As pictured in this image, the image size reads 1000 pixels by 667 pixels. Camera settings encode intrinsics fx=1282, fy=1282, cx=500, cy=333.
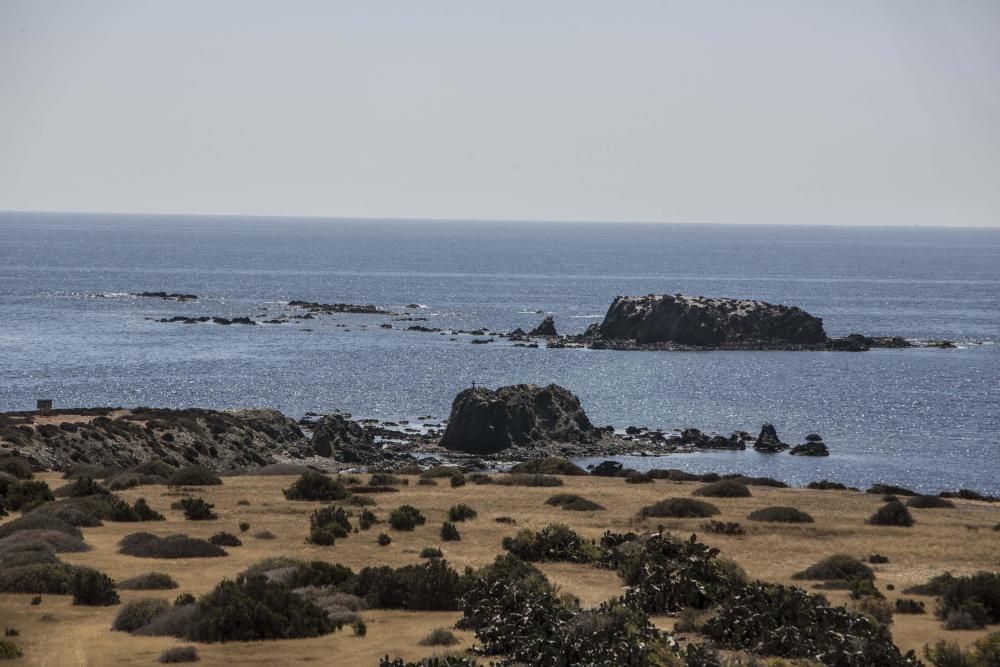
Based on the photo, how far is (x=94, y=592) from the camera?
27.4 m

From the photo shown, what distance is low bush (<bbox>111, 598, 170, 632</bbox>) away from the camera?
25312mm

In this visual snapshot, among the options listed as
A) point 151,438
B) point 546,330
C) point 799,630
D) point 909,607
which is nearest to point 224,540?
point 799,630

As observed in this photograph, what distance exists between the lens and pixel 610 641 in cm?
2089

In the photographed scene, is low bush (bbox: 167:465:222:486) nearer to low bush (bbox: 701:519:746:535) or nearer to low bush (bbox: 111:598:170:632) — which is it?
low bush (bbox: 701:519:746:535)

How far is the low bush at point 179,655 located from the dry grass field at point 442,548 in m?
0.24

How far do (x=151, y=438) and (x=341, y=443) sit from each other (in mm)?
12668

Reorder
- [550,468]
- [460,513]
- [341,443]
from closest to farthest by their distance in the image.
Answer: [460,513] < [550,468] < [341,443]

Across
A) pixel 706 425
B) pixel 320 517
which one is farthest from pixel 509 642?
pixel 706 425

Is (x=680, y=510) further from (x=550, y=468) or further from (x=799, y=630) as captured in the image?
(x=799, y=630)

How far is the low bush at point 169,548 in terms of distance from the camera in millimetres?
32938

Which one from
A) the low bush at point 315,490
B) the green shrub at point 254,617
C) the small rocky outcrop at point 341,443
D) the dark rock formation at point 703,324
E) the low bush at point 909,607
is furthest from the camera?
the dark rock formation at point 703,324

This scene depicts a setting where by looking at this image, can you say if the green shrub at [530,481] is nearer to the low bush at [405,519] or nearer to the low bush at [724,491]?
the low bush at [724,491]

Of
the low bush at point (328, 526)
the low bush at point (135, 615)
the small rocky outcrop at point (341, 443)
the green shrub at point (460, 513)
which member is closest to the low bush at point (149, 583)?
the low bush at point (135, 615)

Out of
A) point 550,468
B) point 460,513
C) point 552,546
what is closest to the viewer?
point 552,546
